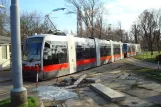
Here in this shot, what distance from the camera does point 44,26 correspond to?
66.9 metres

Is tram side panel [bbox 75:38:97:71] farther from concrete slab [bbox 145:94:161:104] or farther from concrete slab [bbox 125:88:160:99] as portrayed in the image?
concrete slab [bbox 145:94:161:104]

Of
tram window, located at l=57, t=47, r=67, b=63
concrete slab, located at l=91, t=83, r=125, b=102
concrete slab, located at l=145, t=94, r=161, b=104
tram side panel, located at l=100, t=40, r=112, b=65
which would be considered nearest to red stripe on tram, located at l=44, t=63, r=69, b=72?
tram window, located at l=57, t=47, r=67, b=63

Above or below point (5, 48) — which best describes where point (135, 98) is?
below

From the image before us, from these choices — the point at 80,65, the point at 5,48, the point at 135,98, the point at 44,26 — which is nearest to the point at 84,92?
the point at 135,98

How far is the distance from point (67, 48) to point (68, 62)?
3.43ft

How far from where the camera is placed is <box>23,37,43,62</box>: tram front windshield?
58.5 ft

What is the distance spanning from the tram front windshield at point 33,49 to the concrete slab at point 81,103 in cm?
721

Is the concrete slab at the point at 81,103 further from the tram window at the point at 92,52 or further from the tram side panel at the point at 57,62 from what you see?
the tram window at the point at 92,52

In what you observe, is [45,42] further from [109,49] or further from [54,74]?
[109,49]

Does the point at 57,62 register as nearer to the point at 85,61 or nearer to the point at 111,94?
the point at 85,61

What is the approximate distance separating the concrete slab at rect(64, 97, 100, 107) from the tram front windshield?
7.21 meters

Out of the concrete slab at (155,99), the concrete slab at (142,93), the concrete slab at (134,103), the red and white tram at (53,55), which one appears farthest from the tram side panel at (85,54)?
the concrete slab at (134,103)

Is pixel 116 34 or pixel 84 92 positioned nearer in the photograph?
pixel 84 92

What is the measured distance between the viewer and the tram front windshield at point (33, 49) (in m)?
17.8
